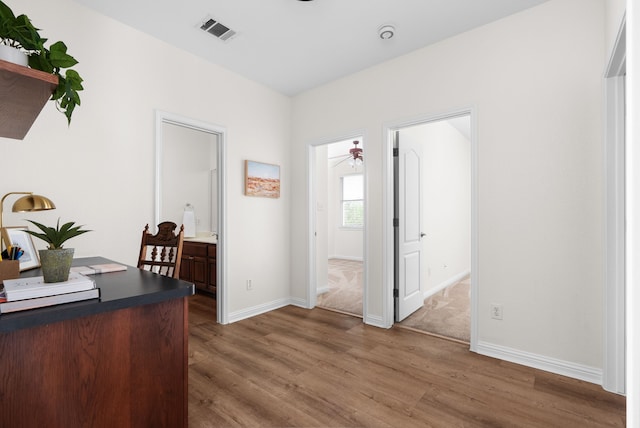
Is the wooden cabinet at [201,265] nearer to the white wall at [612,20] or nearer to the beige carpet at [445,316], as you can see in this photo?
the beige carpet at [445,316]

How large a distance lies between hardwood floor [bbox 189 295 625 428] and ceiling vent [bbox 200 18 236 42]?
2.79 meters

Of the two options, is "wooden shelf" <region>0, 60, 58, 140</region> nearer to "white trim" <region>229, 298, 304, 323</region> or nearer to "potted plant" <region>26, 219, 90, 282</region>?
"potted plant" <region>26, 219, 90, 282</region>

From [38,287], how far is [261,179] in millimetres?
2890

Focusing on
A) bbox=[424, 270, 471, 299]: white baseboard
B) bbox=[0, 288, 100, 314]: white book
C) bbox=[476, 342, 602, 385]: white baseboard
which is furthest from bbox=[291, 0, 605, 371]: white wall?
bbox=[0, 288, 100, 314]: white book

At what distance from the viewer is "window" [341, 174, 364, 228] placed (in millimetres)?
8273

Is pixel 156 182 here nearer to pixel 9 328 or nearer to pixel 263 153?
pixel 263 153

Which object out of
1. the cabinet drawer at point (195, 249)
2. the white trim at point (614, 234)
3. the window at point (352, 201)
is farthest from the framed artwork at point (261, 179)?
the window at point (352, 201)

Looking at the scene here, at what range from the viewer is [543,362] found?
236cm

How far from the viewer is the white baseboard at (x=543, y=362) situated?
219 centimetres

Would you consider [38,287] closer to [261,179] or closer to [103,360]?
[103,360]

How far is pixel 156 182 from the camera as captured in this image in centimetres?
285

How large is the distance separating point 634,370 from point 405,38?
287 cm

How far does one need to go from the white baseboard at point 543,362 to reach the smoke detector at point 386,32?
2.79 meters

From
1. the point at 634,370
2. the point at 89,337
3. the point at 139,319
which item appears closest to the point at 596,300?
the point at 634,370
